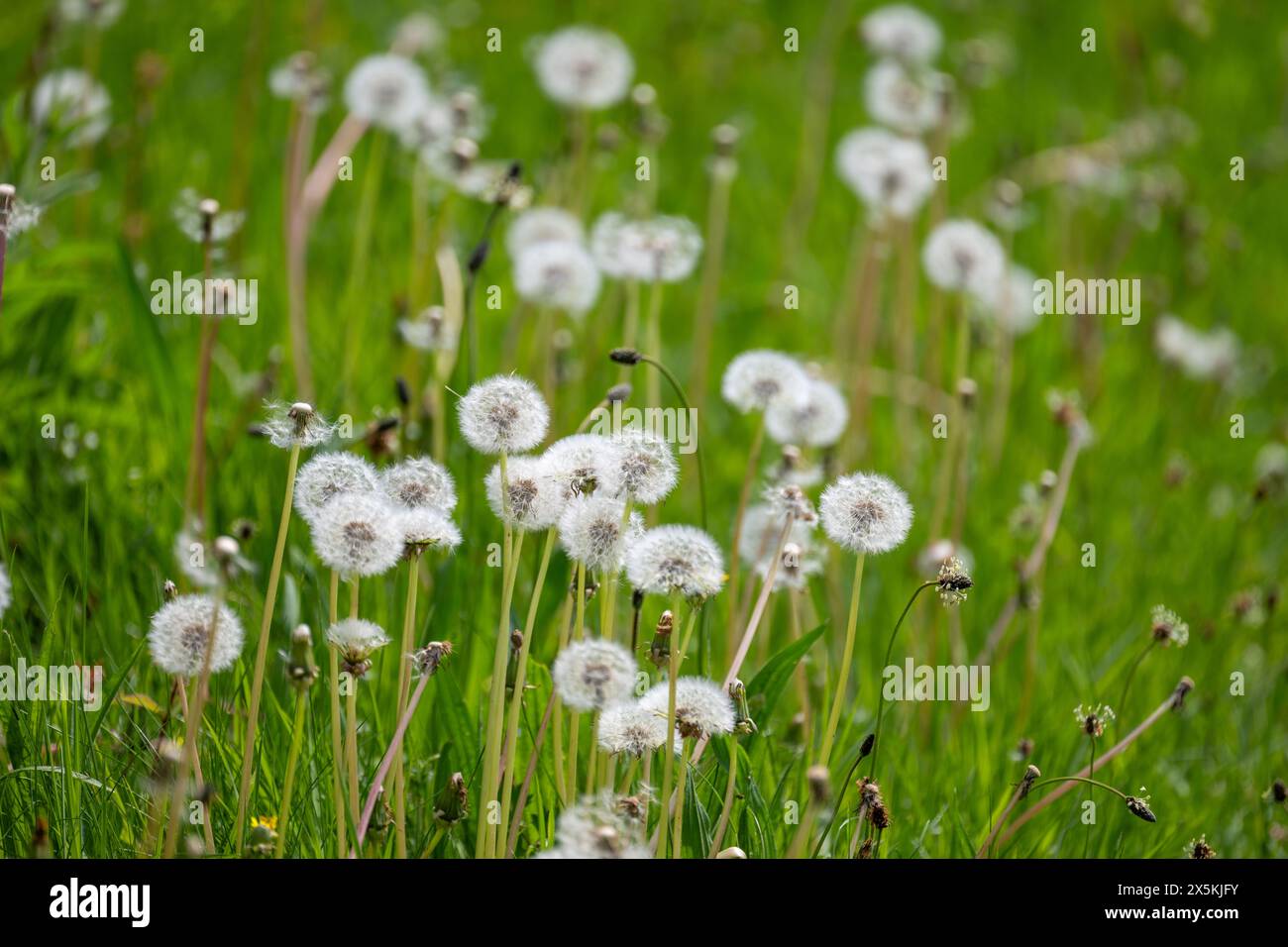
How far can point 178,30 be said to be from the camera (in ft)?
15.3

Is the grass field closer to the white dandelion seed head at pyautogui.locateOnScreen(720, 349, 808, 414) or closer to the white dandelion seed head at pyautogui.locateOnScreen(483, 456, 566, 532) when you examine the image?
the white dandelion seed head at pyautogui.locateOnScreen(483, 456, 566, 532)

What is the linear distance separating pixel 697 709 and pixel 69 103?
2.45 metres

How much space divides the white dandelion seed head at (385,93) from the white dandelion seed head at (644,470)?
180 cm

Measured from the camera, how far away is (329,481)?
1.66m

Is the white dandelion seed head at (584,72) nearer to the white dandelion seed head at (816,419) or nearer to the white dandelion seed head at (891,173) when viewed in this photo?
the white dandelion seed head at (891,173)

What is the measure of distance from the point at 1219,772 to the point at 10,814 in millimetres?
2057

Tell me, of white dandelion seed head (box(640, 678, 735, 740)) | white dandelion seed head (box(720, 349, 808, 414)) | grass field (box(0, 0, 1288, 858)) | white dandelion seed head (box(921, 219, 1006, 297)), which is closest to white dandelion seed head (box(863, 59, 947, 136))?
grass field (box(0, 0, 1288, 858))

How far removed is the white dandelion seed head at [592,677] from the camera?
1495mm

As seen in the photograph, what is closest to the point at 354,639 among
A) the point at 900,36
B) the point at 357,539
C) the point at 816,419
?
the point at 357,539

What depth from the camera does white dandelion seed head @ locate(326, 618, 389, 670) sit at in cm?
157

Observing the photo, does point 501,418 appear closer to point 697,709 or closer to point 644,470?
point 644,470
